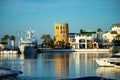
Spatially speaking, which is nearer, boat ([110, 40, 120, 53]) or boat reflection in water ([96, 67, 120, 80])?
boat reflection in water ([96, 67, 120, 80])

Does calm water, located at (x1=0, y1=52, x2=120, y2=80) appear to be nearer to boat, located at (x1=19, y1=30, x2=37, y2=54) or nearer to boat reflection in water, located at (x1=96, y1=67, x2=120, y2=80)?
boat reflection in water, located at (x1=96, y1=67, x2=120, y2=80)

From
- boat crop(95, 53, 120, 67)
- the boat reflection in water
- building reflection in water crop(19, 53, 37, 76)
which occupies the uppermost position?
boat crop(95, 53, 120, 67)

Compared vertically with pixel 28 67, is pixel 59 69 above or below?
below

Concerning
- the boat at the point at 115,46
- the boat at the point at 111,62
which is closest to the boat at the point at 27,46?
the boat at the point at 115,46

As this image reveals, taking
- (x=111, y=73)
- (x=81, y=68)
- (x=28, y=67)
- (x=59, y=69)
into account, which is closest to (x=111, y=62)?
(x=81, y=68)

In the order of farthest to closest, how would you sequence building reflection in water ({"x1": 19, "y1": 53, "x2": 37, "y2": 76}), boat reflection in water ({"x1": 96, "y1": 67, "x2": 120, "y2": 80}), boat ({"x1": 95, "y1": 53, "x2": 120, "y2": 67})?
boat ({"x1": 95, "y1": 53, "x2": 120, "y2": 67})
building reflection in water ({"x1": 19, "y1": 53, "x2": 37, "y2": 76})
boat reflection in water ({"x1": 96, "y1": 67, "x2": 120, "y2": 80})

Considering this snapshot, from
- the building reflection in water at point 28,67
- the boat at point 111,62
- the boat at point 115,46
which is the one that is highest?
the boat at point 115,46

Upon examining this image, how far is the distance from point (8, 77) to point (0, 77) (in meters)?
0.99

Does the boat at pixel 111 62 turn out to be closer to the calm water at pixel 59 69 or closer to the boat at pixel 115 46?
the calm water at pixel 59 69

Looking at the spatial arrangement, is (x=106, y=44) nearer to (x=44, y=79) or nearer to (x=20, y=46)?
(x=20, y=46)

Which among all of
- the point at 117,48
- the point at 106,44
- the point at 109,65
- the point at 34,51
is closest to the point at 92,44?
the point at 106,44

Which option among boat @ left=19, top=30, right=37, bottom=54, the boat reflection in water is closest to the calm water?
the boat reflection in water

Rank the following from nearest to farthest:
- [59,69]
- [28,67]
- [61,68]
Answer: [59,69] → [61,68] → [28,67]

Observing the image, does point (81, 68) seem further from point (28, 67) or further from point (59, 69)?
point (28, 67)
